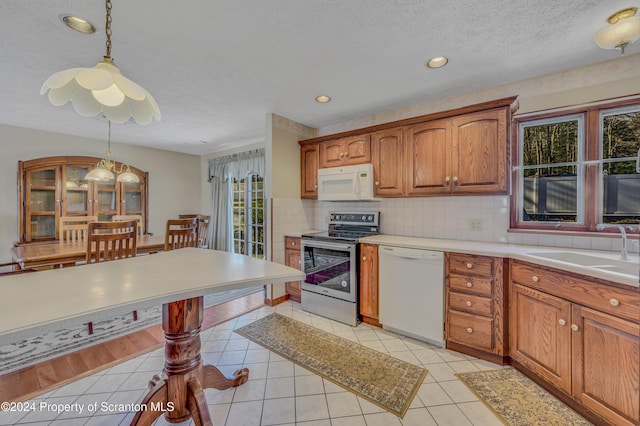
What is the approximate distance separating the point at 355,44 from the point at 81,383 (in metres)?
3.04

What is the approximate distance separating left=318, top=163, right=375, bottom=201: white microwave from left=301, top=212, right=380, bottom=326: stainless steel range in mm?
352

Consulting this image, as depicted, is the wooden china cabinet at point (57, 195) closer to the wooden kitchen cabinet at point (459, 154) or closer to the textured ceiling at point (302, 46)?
the textured ceiling at point (302, 46)

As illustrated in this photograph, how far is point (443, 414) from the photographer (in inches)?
61.1

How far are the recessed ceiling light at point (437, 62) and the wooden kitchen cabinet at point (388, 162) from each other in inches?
28.1

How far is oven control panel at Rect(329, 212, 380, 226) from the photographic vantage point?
3140 millimetres

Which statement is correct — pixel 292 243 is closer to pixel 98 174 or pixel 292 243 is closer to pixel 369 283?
pixel 369 283

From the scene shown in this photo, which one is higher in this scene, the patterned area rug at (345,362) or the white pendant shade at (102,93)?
the white pendant shade at (102,93)

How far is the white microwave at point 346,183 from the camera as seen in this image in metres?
2.93

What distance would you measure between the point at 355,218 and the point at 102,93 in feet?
8.60

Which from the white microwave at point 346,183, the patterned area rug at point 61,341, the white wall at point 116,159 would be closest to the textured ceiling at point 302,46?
the white microwave at point 346,183

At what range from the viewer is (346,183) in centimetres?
307

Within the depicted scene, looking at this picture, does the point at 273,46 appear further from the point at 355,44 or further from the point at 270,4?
the point at 355,44

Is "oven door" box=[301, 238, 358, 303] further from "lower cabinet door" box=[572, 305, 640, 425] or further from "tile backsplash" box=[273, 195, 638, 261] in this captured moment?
"lower cabinet door" box=[572, 305, 640, 425]

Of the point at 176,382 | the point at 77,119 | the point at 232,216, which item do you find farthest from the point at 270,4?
the point at 232,216
